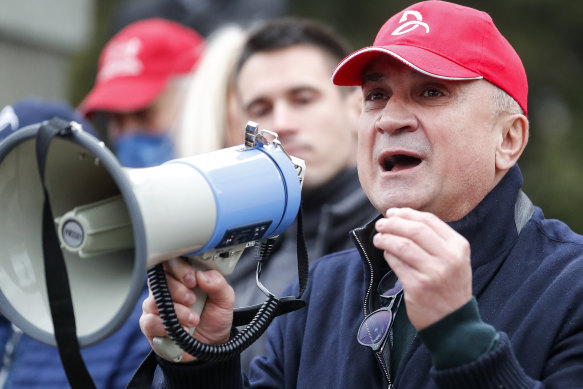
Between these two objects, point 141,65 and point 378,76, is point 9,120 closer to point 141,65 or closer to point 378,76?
point 141,65

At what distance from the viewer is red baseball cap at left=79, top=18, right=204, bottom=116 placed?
212 inches

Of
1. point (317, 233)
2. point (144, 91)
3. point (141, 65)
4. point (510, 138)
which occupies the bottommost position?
point (317, 233)

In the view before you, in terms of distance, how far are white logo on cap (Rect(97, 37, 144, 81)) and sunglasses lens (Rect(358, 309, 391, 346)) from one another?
350 centimetres

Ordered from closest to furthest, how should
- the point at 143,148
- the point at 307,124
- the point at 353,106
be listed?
the point at 307,124, the point at 353,106, the point at 143,148

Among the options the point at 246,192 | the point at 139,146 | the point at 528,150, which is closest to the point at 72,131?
the point at 246,192

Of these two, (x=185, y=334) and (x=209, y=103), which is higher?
(x=185, y=334)

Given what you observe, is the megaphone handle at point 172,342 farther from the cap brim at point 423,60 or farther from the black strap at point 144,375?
the cap brim at point 423,60

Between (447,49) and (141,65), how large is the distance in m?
3.42

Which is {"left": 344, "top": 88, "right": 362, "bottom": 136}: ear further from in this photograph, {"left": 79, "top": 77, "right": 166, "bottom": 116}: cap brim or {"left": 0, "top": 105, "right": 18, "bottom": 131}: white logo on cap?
{"left": 79, "top": 77, "right": 166, "bottom": 116}: cap brim

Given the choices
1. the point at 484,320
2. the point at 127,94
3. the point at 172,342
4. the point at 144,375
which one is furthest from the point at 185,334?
the point at 127,94

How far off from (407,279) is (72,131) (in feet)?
2.70

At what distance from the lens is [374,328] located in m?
2.30

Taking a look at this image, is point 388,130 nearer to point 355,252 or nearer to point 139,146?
point 355,252

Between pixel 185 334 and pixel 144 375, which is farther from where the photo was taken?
pixel 144 375
